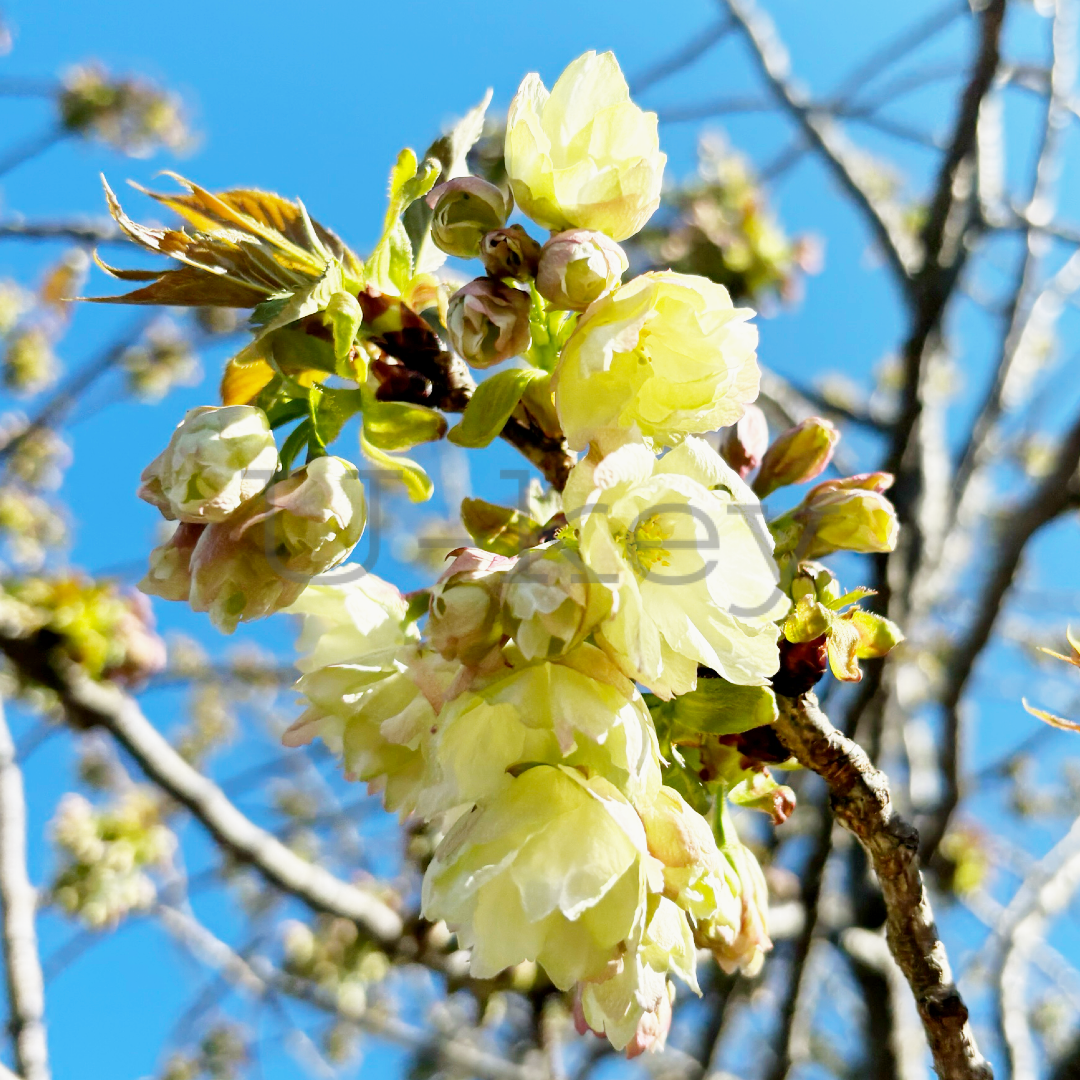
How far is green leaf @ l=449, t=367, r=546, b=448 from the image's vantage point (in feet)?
2.74

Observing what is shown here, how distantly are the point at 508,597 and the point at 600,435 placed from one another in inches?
7.2

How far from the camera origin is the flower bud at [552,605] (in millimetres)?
642

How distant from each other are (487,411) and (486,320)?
0.09 m

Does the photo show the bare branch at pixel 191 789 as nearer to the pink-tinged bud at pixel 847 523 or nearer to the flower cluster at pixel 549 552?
the flower cluster at pixel 549 552

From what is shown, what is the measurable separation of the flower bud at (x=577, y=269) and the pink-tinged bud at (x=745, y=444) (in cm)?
30

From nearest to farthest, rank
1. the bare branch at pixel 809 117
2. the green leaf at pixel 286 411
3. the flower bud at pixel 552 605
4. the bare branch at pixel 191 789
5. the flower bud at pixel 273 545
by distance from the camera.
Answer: the flower bud at pixel 552 605 < the flower bud at pixel 273 545 < the green leaf at pixel 286 411 < the bare branch at pixel 191 789 < the bare branch at pixel 809 117

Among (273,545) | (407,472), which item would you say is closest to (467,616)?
(273,545)

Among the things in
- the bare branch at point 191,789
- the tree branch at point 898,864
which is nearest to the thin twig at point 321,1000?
the bare branch at point 191,789

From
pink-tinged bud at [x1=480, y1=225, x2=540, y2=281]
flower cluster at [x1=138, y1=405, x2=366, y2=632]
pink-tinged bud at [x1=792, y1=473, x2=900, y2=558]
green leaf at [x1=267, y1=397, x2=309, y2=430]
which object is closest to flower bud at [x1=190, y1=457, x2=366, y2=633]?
flower cluster at [x1=138, y1=405, x2=366, y2=632]

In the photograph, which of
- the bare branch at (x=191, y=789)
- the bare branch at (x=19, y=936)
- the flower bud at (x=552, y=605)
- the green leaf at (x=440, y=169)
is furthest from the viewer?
the bare branch at (x=191, y=789)

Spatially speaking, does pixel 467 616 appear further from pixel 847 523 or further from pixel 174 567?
pixel 847 523

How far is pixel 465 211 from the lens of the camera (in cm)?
86

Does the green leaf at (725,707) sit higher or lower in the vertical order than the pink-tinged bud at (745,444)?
lower

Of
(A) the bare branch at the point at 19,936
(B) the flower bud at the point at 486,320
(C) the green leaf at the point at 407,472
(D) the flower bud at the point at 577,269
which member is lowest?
(A) the bare branch at the point at 19,936
